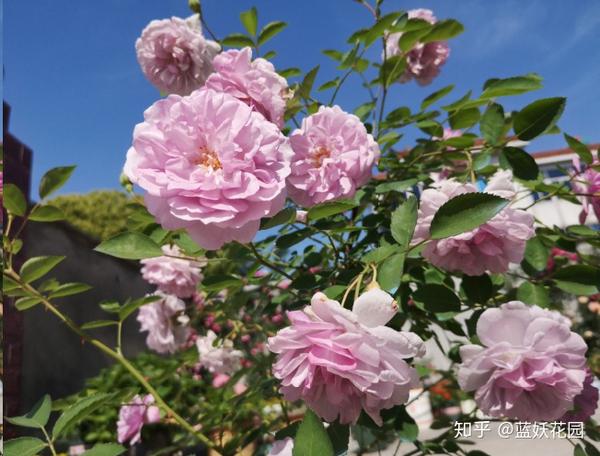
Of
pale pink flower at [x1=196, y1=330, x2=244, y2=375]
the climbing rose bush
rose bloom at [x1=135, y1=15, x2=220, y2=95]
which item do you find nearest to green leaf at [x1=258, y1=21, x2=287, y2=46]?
the climbing rose bush

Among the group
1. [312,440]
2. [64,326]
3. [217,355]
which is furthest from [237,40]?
[64,326]

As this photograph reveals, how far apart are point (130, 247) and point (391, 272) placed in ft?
1.02

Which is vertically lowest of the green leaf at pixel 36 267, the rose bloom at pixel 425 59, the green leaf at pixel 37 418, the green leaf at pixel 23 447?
the green leaf at pixel 23 447

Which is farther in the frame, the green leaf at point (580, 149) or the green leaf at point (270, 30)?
the green leaf at point (270, 30)

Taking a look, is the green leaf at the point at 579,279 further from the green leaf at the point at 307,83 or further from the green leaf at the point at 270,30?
the green leaf at the point at 270,30

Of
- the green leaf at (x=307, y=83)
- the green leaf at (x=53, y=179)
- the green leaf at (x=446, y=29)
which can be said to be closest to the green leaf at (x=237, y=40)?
the green leaf at (x=307, y=83)

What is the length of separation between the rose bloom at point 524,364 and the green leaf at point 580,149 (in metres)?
0.35

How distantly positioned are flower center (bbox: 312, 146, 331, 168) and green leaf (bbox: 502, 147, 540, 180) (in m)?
0.28

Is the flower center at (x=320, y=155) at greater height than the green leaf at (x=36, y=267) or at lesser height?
greater

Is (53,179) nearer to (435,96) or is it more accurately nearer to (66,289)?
(66,289)

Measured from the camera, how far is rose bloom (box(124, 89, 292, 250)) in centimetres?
49

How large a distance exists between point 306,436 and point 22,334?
3.85m

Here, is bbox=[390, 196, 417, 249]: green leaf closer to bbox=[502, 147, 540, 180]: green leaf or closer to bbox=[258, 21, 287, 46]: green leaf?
bbox=[502, 147, 540, 180]: green leaf

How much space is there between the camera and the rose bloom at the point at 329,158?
727 millimetres
